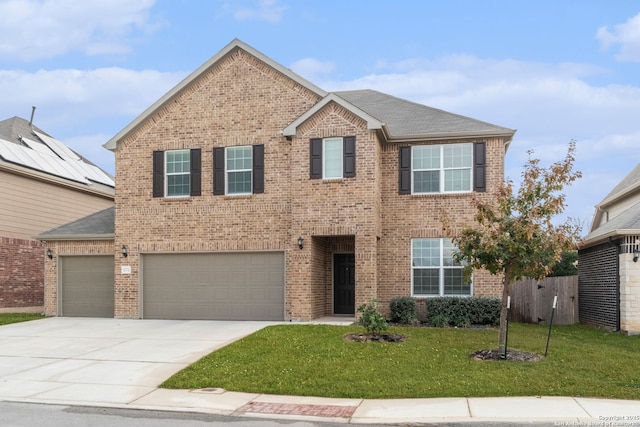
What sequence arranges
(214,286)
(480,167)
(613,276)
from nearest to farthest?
1. (613,276)
2. (480,167)
3. (214,286)

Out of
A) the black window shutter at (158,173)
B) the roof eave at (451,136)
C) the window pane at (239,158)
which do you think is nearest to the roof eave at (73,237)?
the black window shutter at (158,173)

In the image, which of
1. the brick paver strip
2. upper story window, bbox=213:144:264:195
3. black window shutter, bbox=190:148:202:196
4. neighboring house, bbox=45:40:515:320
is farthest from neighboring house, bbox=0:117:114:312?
the brick paver strip

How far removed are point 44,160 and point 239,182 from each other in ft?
37.7

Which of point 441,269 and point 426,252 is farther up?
point 426,252

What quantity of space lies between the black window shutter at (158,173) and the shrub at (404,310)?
321 inches

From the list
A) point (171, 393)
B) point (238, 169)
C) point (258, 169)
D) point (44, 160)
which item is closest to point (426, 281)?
point (258, 169)

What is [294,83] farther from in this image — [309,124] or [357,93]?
[357,93]

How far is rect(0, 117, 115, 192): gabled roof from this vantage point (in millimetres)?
24188

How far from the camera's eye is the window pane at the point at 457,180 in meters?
18.7

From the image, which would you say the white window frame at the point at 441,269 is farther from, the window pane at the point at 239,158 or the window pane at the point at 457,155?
the window pane at the point at 239,158

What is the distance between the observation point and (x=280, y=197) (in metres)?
18.9

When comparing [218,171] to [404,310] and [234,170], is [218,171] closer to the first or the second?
[234,170]

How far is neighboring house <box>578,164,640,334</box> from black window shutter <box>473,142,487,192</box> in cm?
328

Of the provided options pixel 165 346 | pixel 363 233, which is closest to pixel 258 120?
pixel 363 233
